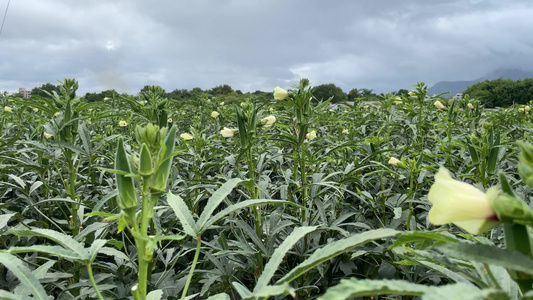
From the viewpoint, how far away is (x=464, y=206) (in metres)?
0.61

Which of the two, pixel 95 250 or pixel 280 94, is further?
pixel 280 94

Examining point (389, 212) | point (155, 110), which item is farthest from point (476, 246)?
point (155, 110)

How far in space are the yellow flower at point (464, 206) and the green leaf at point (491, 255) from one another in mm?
50

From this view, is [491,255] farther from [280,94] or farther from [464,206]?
[280,94]

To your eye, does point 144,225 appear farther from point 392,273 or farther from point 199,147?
point 199,147

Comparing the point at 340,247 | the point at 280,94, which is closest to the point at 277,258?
the point at 340,247

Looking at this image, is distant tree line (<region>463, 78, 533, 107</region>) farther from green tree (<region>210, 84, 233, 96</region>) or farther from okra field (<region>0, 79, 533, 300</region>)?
okra field (<region>0, 79, 533, 300</region>)

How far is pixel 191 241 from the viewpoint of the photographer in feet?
7.17

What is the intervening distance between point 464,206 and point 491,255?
93 millimetres

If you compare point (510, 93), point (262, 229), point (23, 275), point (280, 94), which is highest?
point (510, 93)

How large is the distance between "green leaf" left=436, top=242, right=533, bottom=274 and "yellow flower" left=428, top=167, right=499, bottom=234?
0.17 feet

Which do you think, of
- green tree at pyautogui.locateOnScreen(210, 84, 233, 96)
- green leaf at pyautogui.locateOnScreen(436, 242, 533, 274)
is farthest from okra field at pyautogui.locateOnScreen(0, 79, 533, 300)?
green tree at pyautogui.locateOnScreen(210, 84, 233, 96)

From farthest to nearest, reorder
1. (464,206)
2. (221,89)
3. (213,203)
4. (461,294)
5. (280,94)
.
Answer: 1. (221,89)
2. (280,94)
3. (213,203)
4. (464,206)
5. (461,294)

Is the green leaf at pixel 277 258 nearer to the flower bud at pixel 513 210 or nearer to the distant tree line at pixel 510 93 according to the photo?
the flower bud at pixel 513 210
